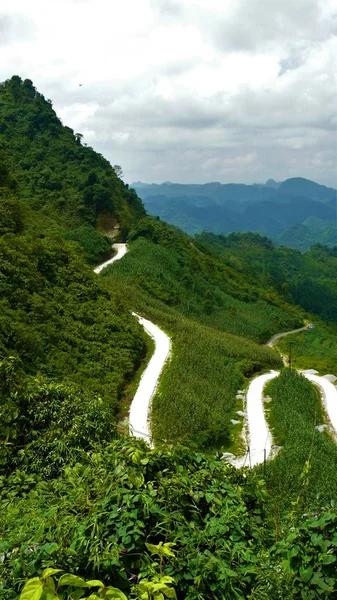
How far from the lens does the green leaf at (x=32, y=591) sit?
103 inches

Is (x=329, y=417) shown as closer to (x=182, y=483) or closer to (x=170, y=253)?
(x=182, y=483)

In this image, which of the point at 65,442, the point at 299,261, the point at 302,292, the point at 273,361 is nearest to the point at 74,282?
the point at 273,361

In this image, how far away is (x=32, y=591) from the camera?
8.74ft

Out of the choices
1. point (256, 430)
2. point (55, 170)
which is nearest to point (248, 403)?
point (256, 430)

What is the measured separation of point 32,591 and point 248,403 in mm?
21714

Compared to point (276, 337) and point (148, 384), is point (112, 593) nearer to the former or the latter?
point (148, 384)

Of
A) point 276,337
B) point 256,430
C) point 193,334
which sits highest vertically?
point 193,334

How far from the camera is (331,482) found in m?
14.1

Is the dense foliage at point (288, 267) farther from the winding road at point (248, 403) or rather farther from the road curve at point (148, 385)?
the winding road at point (248, 403)

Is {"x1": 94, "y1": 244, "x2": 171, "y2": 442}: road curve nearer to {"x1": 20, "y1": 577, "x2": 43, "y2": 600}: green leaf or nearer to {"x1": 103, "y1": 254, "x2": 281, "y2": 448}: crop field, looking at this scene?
{"x1": 103, "y1": 254, "x2": 281, "y2": 448}: crop field

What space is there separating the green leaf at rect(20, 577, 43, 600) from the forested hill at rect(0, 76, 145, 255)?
46.4 meters

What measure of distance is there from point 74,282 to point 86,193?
32676mm

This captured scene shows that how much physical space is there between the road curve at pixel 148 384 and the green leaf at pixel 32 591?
9.99 m

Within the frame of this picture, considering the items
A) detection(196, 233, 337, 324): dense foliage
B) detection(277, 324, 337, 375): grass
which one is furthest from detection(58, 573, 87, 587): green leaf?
detection(196, 233, 337, 324): dense foliage
